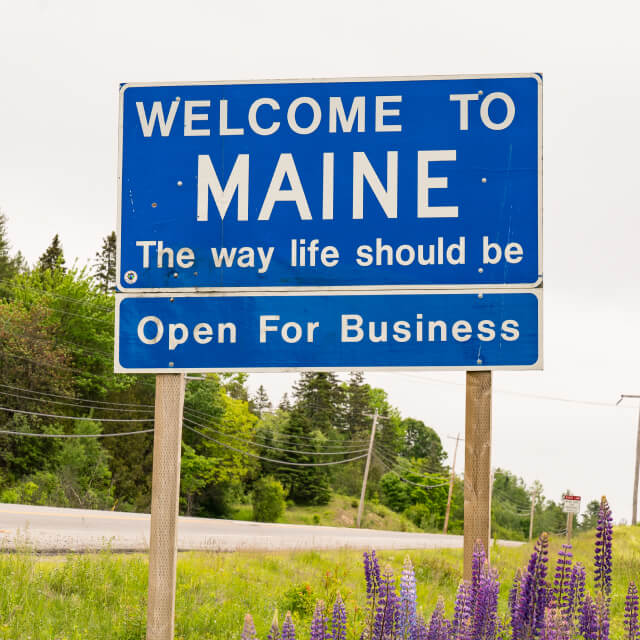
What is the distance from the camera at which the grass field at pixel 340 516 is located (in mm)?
46134

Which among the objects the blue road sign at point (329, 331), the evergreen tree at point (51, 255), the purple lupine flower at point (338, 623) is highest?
the evergreen tree at point (51, 255)

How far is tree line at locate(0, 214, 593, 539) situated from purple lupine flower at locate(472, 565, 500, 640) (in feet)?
99.3

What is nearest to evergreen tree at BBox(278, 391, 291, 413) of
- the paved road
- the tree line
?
the tree line

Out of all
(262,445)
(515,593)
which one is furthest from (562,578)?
(262,445)

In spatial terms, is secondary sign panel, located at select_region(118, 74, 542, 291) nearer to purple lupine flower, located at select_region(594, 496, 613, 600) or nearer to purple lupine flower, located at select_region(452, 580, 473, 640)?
purple lupine flower, located at select_region(594, 496, 613, 600)

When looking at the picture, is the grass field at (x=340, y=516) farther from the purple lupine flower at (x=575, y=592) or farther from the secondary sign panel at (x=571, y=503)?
the purple lupine flower at (x=575, y=592)

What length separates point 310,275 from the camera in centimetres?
390

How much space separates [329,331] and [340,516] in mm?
46854

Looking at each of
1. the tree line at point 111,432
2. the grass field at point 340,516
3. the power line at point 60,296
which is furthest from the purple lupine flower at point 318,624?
the power line at point 60,296

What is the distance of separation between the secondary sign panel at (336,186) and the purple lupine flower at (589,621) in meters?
1.47

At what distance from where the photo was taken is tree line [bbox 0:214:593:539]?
1518 inches

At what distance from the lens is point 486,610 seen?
2949 millimetres

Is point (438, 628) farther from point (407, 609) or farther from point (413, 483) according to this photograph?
point (413, 483)

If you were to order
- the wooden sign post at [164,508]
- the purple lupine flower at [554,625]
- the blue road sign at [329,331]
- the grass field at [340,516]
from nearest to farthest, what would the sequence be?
the purple lupine flower at [554,625] → the blue road sign at [329,331] → the wooden sign post at [164,508] → the grass field at [340,516]
